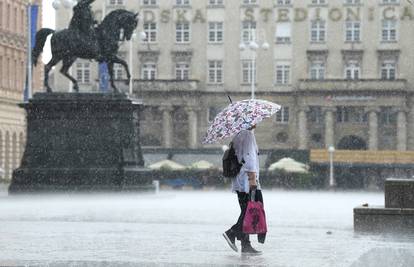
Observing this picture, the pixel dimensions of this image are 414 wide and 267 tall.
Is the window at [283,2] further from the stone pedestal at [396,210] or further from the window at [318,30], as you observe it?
the stone pedestal at [396,210]

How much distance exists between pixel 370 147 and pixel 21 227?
7582 centimetres

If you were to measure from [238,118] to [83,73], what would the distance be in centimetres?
8743

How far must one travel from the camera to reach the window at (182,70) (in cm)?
10381

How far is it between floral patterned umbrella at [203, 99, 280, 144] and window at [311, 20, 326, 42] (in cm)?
8461

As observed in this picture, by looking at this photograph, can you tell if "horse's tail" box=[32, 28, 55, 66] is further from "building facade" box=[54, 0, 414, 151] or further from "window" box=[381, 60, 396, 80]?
"window" box=[381, 60, 396, 80]

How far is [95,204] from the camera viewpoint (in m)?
36.1

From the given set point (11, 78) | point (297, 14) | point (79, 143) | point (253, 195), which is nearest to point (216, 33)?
point (297, 14)

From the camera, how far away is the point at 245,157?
1759cm

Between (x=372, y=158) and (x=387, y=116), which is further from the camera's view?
(x=387, y=116)

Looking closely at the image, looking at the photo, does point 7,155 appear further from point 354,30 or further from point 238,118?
point 238,118

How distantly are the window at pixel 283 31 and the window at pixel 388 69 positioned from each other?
7.83 metres

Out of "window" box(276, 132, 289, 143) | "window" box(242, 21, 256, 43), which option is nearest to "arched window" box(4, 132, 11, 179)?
"window" box(242, 21, 256, 43)

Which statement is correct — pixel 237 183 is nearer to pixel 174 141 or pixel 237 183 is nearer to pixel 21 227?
pixel 21 227

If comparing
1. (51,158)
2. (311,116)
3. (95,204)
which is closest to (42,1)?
(311,116)
